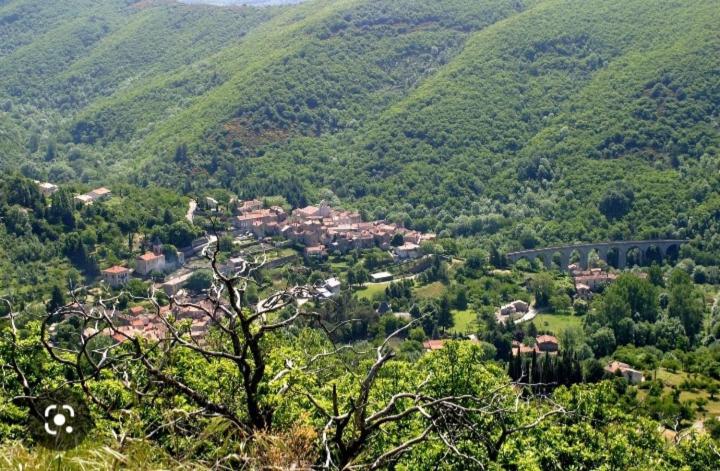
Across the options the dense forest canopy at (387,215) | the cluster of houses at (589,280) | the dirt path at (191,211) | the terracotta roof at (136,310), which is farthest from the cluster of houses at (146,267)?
the cluster of houses at (589,280)

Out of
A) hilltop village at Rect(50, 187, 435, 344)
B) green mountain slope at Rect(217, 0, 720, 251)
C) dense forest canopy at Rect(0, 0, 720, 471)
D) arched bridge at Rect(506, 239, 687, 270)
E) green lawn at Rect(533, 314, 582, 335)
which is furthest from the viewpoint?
green mountain slope at Rect(217, 0, 720, 251)

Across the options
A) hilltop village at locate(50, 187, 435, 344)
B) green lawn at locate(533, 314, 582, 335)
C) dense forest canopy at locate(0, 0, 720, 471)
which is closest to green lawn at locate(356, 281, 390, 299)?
dense forest canopy at locate(0, 0, 720, 471)

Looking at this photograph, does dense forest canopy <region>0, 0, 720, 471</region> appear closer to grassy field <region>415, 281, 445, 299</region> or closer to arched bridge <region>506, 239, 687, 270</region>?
grassy field <region>415, 281, 445, 299</region>

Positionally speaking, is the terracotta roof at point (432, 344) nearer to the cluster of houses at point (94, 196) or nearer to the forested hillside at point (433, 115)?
the forested hillside at point (433, 115)

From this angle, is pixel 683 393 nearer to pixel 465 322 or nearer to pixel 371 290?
pixel 465 322

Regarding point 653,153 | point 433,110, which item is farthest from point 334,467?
point 433,110
